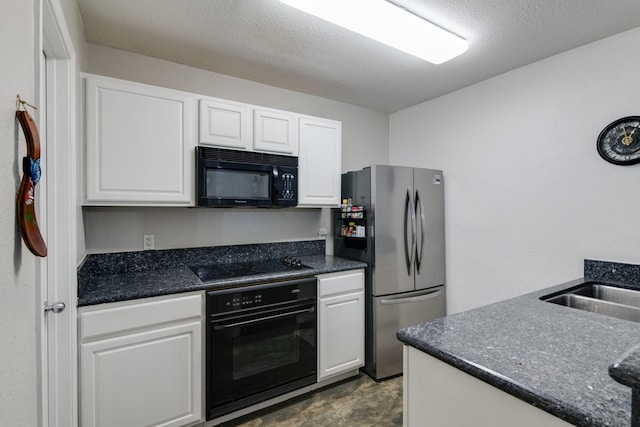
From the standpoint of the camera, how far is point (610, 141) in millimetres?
1923

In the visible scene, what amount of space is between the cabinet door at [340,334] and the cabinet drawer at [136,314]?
3.07 feet

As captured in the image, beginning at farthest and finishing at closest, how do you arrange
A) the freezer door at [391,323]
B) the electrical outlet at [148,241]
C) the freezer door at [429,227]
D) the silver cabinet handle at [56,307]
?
the freezer door at [429,227]
the freezer door at [391,323]
the electrical outlet at [148,241]
the silver cabinet handle at [56,307]

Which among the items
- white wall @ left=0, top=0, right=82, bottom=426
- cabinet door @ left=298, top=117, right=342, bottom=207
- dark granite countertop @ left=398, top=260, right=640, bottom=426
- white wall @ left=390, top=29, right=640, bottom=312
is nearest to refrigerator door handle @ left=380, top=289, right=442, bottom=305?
white wall @ left=390, top=29, right=640, bottom=312

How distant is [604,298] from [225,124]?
8.75 feet

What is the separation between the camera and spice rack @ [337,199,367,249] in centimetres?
258

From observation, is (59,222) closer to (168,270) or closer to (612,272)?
(168,270)

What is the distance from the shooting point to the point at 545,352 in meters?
0.92

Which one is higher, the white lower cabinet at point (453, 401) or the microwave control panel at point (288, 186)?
the microwave control panel at point (288, 186)

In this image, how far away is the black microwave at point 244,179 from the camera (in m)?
2.02

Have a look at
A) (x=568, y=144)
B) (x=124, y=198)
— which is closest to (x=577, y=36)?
(x=568, y=144)

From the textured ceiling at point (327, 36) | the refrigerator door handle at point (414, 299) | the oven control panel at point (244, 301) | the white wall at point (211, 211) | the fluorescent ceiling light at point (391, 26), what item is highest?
the textured ceiling at point (327, 36)

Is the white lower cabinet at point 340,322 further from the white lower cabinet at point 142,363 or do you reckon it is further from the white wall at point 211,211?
the white lower cabinet at point 142,363

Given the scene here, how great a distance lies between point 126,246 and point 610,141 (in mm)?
3279

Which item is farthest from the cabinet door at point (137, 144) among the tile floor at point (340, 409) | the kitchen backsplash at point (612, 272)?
the kitchen backsplash at point (612, 272)
